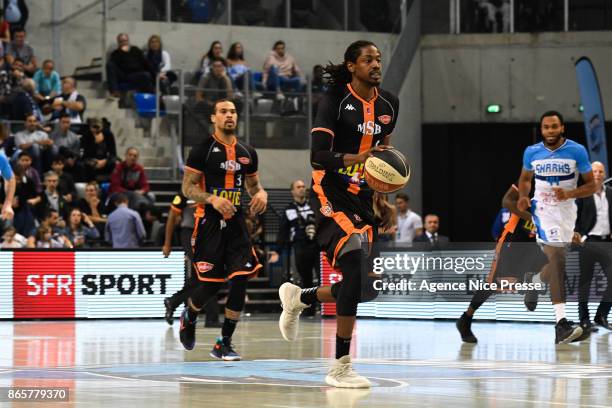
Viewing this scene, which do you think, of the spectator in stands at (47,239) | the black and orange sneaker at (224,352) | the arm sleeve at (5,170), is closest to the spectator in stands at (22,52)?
the spectator in stands at (47,239)

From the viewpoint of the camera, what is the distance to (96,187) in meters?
23.4

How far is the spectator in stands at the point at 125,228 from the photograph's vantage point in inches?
862

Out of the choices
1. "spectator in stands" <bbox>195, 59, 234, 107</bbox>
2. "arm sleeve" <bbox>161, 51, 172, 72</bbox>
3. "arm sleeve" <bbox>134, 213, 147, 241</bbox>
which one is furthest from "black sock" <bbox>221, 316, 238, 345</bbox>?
"arm sleeve" <bbox>161, 51, 172, 72</bbox>

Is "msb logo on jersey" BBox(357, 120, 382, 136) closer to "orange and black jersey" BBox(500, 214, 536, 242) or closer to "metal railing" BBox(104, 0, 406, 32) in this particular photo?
"orange and black jersey" BBox(500, 214, 536, 242)

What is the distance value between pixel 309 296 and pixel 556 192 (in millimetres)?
4092

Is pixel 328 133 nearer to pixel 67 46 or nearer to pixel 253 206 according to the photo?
pixel 253 206

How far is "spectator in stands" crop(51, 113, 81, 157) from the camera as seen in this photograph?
2392 cm

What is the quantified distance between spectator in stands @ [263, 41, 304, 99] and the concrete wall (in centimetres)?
375

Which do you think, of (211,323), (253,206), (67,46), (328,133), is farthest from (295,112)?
(328,133)

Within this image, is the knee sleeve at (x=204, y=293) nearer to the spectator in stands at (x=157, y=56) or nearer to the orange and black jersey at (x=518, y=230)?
the orange and black jersey at (x=518, y=230)

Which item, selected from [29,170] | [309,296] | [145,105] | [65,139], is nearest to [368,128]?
[309,296]

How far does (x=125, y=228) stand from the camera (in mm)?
21922

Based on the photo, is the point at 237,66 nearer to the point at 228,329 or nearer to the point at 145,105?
the point at 145,105

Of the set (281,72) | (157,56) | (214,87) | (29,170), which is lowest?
(29,170)
